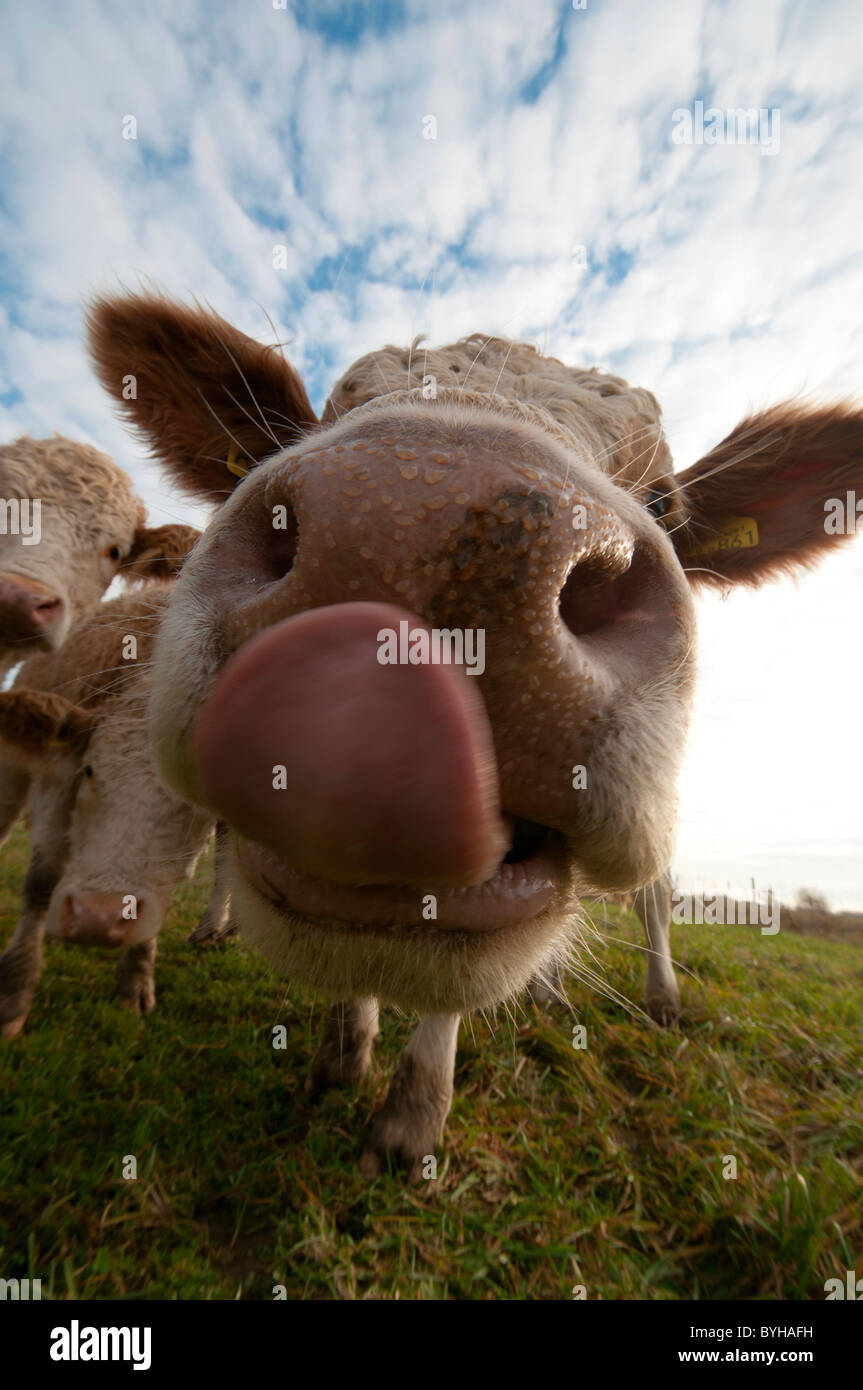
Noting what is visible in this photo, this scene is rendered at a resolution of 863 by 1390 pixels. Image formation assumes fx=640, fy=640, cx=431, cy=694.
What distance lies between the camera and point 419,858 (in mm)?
903

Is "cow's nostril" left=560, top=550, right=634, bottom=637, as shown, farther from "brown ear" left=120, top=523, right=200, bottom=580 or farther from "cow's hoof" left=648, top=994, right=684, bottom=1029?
"brown ear" left=120, top=523, right=200, bottom=580

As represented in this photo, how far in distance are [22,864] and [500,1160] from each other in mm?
7644

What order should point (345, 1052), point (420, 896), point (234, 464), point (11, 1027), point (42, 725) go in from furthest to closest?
point (42, 725) → point (11, 1027) → point (234, 464) → point (345, 1052) → point (420, 896)

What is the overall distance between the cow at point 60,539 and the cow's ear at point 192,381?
83 cm

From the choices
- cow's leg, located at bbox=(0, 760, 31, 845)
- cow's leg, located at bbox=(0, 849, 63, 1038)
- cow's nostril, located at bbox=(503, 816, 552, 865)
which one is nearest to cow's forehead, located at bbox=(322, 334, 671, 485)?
cow's nostril, located at bbox=(503, 816, 552, 865)

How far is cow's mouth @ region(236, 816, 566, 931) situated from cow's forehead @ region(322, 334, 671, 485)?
1.64m

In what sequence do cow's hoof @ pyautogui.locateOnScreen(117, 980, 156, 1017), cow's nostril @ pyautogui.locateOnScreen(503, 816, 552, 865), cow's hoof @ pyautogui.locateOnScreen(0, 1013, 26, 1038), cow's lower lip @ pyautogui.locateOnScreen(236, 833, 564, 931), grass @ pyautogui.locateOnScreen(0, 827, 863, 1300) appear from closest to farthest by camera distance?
cow's lower lip @ pyautogui.locateOnScreen(236, 833, 564, 931), cow's nostril @ pyautogui.locateOnScreen(503, 816, 552, 865), grass @ pyautogui.locateOnScreen(0, 827, 863, 1300), cow's hoof @ pyautogui.locateOnScreen(0, 1013, 26, 1038), cow's hoof @ pyautogui.locateOnScreen(117, 980, 156, 1017)

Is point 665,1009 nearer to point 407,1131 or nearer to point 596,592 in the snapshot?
point 407,1131

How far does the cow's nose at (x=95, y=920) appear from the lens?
2912 millimetres

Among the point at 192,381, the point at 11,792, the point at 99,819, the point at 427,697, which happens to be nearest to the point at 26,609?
the point at 99,819

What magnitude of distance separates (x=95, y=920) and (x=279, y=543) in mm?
2430

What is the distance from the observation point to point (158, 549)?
4852 millimetres

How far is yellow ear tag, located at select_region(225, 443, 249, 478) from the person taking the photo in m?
3.01
